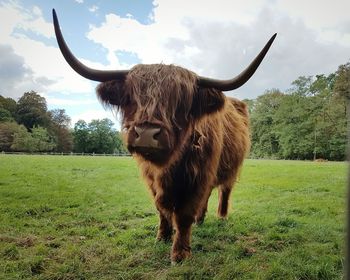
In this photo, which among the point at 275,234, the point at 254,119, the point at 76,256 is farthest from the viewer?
the point at 254,119

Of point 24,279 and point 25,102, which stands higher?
point 25,102

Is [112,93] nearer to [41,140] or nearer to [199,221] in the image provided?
[199,221]

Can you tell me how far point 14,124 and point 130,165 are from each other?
6518 mm

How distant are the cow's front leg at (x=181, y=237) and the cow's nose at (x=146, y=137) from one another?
1.26 meters

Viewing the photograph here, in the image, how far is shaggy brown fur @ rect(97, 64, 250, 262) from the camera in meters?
2.97

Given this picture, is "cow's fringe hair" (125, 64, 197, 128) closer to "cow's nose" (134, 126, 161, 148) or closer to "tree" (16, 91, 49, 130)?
"cow's nose" (134, 126, 161, 148)

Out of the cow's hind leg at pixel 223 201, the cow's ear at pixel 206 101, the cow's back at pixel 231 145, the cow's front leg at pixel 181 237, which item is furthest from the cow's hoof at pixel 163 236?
the cow's hind leg at pixel 223 201

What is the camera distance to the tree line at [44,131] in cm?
639

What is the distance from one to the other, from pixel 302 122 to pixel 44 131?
13723 mm

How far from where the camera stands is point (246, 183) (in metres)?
10.0

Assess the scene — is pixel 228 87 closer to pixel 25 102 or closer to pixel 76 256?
pixel 76 256

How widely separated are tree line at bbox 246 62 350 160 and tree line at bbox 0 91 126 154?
7.38 m

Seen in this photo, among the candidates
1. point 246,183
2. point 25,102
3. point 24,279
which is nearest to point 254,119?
point 246,183

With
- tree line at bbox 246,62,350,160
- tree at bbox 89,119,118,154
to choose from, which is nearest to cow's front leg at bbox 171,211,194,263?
tree at bbox 89,119,118,154
